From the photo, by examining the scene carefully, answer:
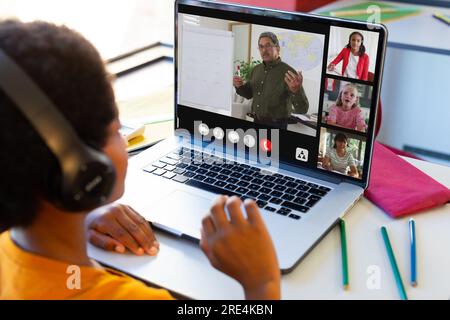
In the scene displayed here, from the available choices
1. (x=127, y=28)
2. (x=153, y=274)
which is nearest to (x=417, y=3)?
(x=127, y=28)

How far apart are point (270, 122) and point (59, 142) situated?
55 centimetres

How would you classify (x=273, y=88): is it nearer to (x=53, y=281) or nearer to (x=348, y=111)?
(x=348, y=111)

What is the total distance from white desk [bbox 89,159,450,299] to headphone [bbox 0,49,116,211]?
26cm

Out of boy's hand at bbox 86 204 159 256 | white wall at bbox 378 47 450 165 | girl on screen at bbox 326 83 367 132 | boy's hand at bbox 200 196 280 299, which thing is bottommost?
white wall at bbox 378 47 450 165

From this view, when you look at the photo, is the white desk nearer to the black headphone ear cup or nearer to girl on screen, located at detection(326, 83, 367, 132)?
girl on screen, located at detection(326, 83, 367, 132)

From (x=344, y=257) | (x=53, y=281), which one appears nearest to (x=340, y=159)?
(x=344, y=257)

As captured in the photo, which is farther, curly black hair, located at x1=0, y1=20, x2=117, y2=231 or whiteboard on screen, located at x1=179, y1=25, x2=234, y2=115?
whiteboard on screen, located at x1=179, y1=25, x2=234, y2=115

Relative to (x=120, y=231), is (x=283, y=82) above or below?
above

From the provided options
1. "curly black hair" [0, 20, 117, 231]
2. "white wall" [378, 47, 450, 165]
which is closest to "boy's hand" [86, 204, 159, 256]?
"curly black hair" [0, 20, 117, 231]

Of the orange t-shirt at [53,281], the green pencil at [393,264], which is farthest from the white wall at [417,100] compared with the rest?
the orange t-shirt at [53,281]

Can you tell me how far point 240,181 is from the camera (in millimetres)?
1055

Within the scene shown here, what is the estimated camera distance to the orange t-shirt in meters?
0.72

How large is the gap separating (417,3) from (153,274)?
6.52ft

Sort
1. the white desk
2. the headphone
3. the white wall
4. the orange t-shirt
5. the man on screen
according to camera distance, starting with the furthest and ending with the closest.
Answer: the white wall → the man on screen → the white desk → the orange t-shirt → the headphone
